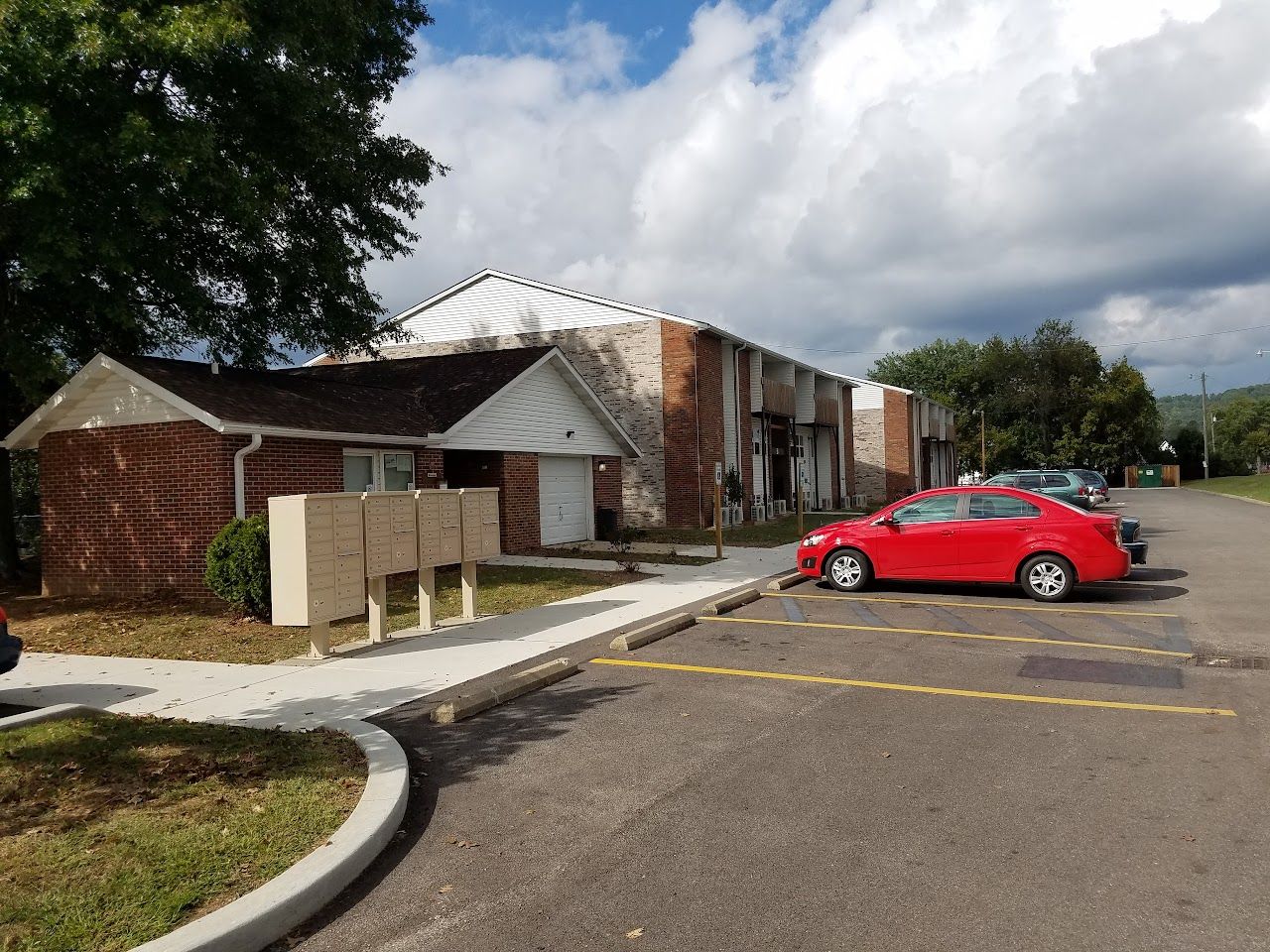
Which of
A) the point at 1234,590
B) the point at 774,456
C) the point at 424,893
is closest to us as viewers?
the point at 424,893

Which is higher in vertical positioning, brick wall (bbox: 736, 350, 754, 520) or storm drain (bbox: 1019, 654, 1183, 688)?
brick wall (bbox: 736, 350, 754, 520)

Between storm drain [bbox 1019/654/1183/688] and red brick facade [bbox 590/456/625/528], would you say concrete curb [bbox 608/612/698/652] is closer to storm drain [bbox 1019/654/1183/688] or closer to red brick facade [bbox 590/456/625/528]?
storm drain [bbox 1019/654/1183/688]

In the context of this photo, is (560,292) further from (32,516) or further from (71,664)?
(71,664)

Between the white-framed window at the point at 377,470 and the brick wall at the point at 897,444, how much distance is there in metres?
35.9

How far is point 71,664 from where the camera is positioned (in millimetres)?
9438

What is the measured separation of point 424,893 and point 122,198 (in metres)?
12.6

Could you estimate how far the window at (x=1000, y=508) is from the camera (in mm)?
12227

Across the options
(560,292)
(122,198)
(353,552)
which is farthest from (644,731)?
(560,292)

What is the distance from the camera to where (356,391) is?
1852 centimetres

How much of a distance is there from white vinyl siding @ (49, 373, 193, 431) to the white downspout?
106 cm

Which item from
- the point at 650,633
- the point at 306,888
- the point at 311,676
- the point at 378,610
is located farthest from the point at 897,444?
the point at 306,888

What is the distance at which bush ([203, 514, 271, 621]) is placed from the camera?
10.9m

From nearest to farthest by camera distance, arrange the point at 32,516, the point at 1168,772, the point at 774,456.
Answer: the point at 1168,772, the point at 32,516, the point at 774,456

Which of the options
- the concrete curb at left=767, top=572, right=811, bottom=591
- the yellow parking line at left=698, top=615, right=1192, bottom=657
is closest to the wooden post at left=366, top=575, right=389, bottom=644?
the yellow parking line at left=698, top=615, right=1192, bottom=657
